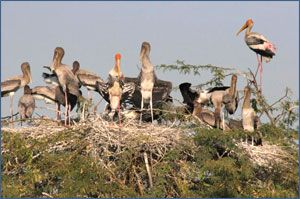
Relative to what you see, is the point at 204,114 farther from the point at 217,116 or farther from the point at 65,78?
the point at 65,78

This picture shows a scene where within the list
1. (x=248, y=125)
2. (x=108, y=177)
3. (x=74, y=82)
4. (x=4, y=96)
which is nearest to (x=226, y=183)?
(x=108, y=177)

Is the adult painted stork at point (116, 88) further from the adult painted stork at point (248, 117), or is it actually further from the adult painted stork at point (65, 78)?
the adult painted stork at point (248, 117)

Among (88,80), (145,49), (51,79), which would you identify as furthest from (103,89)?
(51,79)

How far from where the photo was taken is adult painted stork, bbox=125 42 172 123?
15766mm

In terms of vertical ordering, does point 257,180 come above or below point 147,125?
below

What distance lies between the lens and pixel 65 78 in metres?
16.1

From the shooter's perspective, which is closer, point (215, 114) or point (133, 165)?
point (133, 165)

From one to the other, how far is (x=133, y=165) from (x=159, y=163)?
45 cm

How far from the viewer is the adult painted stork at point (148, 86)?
15.8m

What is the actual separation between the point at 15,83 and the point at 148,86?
10.9 feet

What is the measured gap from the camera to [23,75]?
56.6 ft

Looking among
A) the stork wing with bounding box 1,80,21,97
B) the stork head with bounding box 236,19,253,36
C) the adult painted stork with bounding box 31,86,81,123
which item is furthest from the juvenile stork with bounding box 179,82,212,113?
the stork wing with bounding box 1,80,21,97

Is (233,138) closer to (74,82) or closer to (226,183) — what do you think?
(226,183)

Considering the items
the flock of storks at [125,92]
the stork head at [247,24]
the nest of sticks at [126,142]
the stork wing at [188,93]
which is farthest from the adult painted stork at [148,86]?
the stork head at [247,24]
